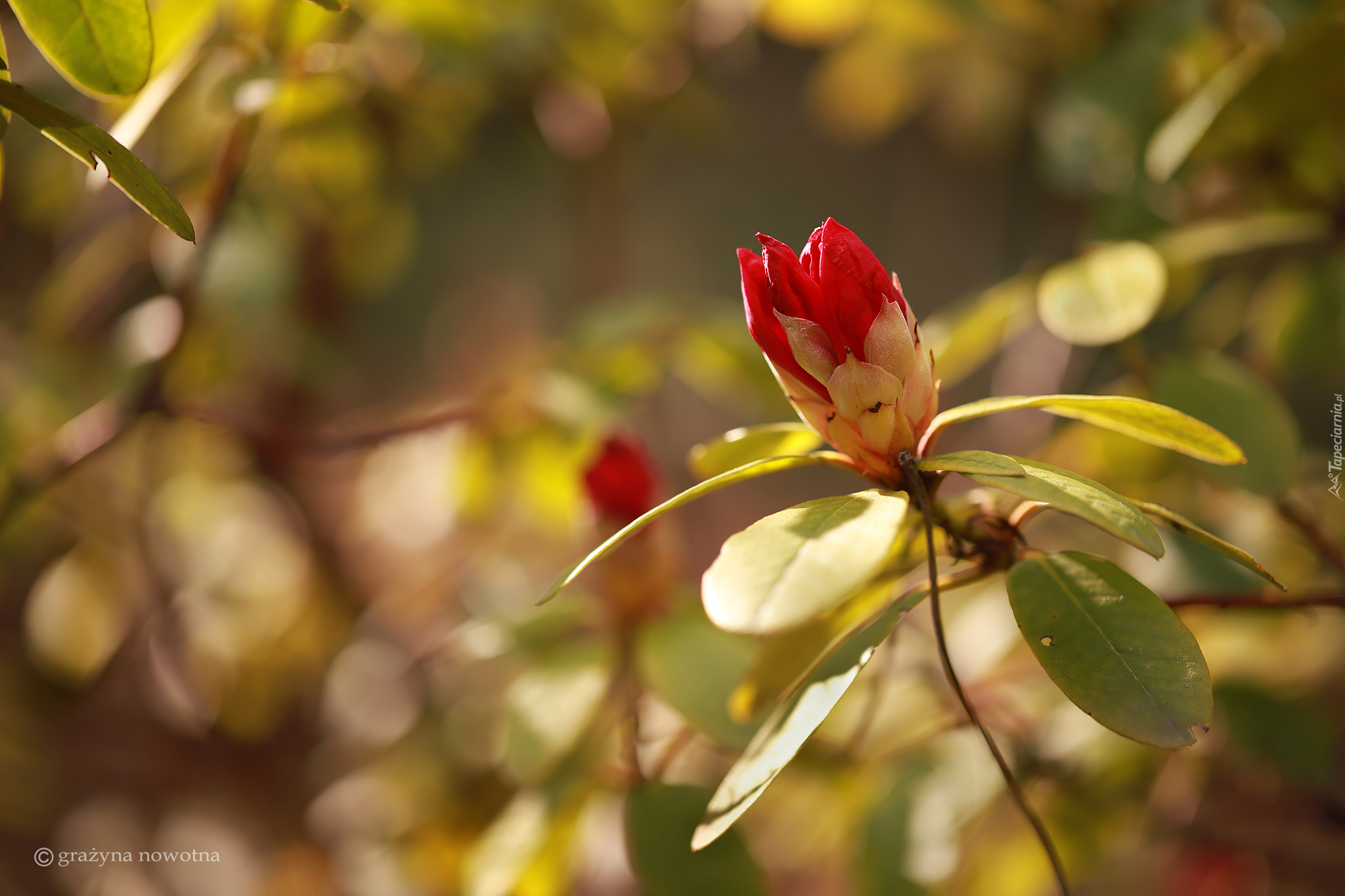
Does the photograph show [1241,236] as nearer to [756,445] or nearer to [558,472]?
[756,445]

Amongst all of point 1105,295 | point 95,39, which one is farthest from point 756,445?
point 95,39

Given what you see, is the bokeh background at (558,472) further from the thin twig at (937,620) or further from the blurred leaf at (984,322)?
the thin twig at (937,620)

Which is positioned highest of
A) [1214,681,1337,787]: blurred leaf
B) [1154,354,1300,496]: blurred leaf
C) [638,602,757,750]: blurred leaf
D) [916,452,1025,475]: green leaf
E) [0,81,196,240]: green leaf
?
[0,81,196,240]: green leaf

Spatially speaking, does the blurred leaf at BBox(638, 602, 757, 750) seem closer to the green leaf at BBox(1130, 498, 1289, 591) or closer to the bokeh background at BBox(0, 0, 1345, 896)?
the bokeh background at BBox(0, 0, 1345, 896)

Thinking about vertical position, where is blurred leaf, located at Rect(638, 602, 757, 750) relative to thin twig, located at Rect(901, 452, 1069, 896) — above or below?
below

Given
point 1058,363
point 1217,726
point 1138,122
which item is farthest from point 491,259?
point 1217,726

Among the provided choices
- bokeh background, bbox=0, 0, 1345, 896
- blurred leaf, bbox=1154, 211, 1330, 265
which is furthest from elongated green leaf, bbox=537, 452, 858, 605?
blurred leaf, bbox=1154, 211, 1330, 265
